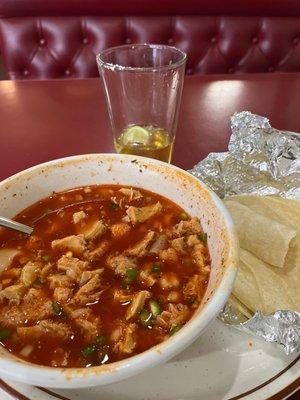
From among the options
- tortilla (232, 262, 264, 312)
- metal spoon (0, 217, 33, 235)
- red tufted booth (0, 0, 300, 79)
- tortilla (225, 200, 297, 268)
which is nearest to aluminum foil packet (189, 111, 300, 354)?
tortilla (225, 200, 297, 268)

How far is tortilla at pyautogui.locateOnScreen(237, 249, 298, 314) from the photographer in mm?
1164

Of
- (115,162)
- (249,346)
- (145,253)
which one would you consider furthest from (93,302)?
(115,162)

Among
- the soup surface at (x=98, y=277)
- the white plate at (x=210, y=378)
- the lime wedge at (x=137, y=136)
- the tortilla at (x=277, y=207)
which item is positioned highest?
the lime wedge at (x=137, y=136)

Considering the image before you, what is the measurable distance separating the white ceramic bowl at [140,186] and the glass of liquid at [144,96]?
28cm

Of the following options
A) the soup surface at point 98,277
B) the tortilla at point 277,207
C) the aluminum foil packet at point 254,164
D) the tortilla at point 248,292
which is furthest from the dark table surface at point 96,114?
the tortilla at point 248,292

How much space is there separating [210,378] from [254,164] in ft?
3.13

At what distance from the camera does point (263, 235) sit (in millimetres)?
1312

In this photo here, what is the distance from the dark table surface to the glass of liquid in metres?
0.16

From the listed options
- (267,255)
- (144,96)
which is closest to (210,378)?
(267,255)

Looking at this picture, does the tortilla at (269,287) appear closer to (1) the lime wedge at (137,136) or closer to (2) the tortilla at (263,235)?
(2) the tortilla at (263,235)

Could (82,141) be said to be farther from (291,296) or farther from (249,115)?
(291,296)

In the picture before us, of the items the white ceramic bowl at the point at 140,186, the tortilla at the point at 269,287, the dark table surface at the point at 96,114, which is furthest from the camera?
the dark table surface at the point at 96,114

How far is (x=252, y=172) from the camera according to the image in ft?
5.60

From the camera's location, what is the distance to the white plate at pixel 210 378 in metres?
0.94
